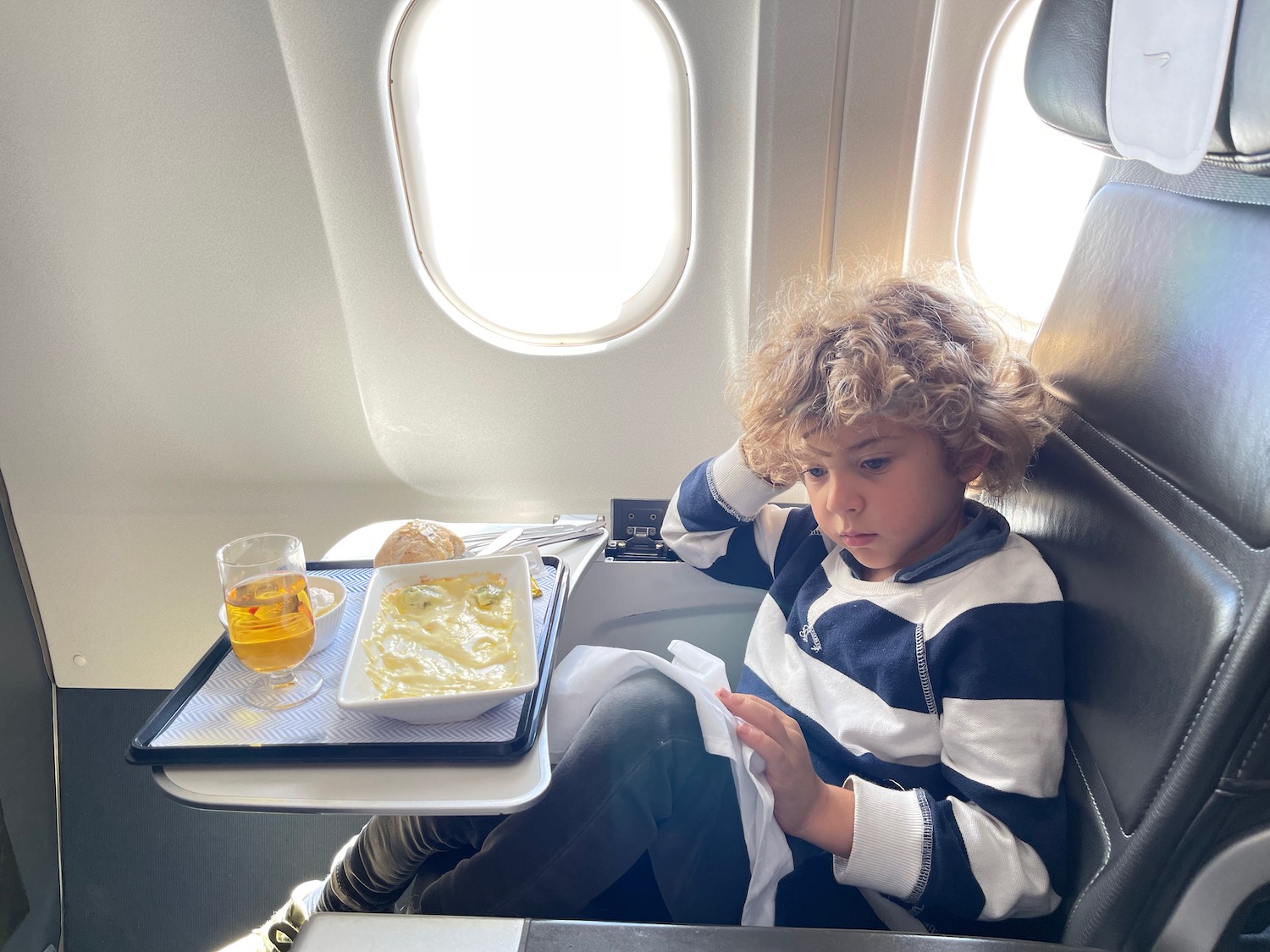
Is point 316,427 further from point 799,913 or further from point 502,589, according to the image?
point 799,913

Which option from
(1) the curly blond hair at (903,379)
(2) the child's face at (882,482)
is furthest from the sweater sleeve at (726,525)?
(2) the child's face at (882,482)

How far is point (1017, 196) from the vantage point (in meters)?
1.84

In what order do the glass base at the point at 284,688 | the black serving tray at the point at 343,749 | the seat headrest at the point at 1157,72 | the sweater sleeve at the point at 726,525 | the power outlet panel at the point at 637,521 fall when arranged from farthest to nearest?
the power outlet panel at the point at 637,521, the sweater sleeve at the point at 726,525, the glass base at the point at 284,688, the black serving tray at the point at 343,749, the seat headrest at the point at 1157,72

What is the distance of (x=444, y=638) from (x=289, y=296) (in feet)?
3.69

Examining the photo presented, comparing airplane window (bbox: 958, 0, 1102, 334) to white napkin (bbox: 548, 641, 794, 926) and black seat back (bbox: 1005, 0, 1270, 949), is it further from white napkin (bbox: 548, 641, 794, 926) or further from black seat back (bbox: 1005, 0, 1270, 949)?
white napkin (bbox: 548, 641, 794, 926)

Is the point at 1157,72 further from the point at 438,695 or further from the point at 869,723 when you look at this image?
the point at 438,695

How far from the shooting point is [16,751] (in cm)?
187

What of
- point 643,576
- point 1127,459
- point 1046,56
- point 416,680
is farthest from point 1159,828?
point 643,576

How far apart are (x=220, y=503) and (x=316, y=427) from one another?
333 mm

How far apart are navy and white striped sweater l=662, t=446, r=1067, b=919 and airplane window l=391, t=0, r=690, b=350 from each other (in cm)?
83

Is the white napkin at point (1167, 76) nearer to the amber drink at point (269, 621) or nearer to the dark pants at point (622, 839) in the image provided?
the dark pants at point (622, 839)

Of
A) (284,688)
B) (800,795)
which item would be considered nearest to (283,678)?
(284,688)

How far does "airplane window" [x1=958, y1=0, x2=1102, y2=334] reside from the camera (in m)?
1.66

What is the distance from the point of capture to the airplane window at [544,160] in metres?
1.66
